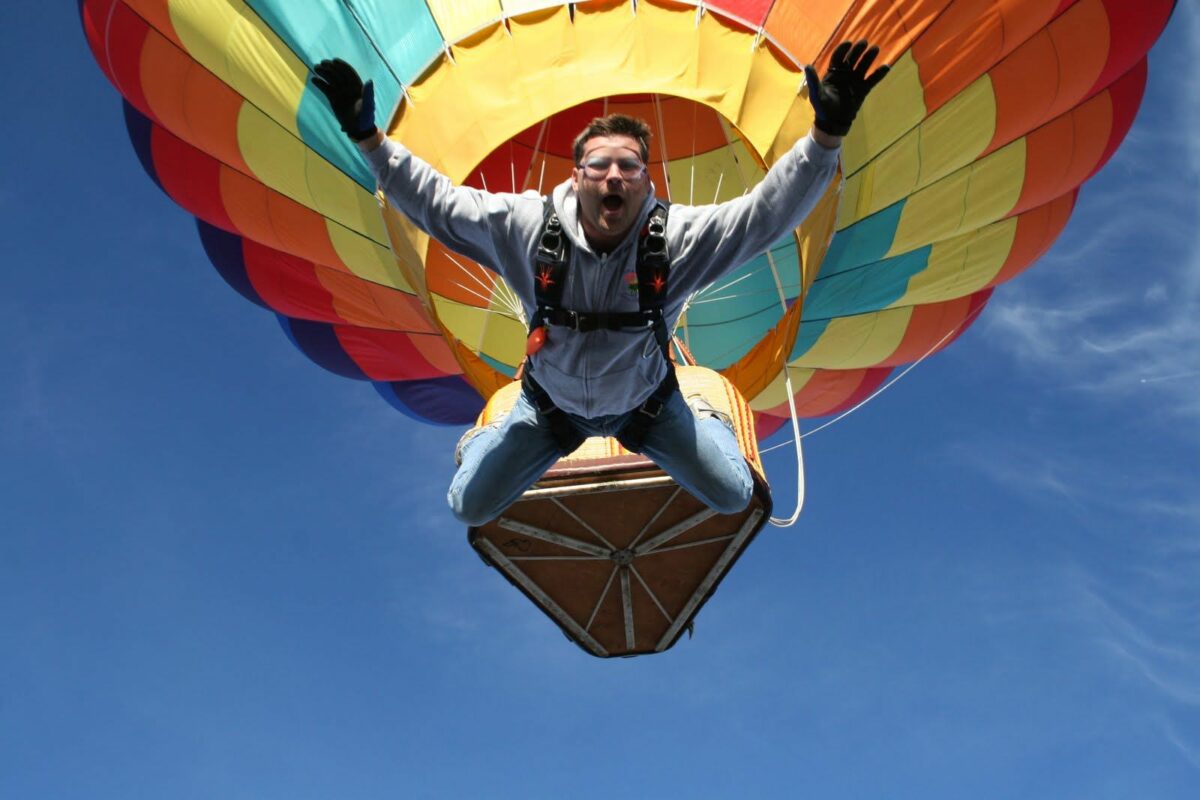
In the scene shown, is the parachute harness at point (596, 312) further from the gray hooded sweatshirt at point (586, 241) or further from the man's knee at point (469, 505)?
the man's knee at point (469, 505)

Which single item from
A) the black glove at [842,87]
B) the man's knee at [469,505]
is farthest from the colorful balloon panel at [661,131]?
the black glove at [842,87]

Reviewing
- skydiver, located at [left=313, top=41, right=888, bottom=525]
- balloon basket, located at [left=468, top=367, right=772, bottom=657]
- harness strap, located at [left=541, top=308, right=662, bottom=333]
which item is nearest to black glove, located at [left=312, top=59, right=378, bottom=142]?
Answer: skydiver, located at [left=313, top=41, right=888, bottom=525]

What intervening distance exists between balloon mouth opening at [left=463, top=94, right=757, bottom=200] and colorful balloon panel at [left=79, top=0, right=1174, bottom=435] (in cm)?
3

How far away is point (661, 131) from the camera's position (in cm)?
920

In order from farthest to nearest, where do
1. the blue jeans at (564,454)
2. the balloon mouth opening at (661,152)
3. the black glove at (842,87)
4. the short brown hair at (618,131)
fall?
1. the balloon mouth opening at (661,152)
2. the blue jeans at (564,454)
3. the short brown hair at (618,131)
4. the black glove at (842,87)

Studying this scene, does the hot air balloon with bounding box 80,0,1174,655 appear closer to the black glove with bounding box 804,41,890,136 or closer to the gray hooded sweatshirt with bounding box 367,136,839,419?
the gray hooded sweatshirt with bounding box 367,136,839,419

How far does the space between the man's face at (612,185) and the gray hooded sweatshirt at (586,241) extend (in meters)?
0.08

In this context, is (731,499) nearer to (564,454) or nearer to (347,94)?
(564,454)

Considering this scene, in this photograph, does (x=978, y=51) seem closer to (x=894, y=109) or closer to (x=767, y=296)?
(x=894, y=109)

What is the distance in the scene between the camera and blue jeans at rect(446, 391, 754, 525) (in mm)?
5473

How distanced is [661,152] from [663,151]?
189 cm

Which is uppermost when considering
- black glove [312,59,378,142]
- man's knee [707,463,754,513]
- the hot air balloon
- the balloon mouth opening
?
the balloon mouth opening

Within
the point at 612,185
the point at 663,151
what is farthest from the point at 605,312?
the point at 663,151

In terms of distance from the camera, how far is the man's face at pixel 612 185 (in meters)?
4.58
